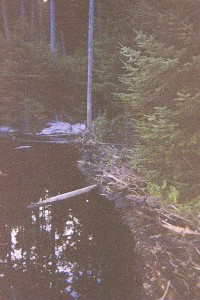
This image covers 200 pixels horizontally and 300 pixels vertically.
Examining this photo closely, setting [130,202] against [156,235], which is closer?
[156,235]

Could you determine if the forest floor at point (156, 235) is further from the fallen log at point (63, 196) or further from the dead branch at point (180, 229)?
the fallen log at point (63, 196)

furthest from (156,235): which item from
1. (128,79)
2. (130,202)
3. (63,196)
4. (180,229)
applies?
(128,79)

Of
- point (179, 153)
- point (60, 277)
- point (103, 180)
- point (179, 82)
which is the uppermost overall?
point (179, 82)

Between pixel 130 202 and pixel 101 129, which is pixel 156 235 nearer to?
pixel 130 202

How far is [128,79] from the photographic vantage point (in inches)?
464

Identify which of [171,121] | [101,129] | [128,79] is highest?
[128,79]

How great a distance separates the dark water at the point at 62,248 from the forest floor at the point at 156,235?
279 mm

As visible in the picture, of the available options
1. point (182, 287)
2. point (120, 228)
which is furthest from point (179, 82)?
point (182, 287)

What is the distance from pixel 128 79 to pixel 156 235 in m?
6.51

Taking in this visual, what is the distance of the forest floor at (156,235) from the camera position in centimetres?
550

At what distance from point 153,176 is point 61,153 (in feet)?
27.5

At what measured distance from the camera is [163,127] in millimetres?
8094

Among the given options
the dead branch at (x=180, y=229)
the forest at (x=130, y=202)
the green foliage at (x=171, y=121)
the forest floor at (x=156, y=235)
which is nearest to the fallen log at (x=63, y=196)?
the forest at (x=130, y=202)

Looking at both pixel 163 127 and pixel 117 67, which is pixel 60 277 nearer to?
pixel 163 127
